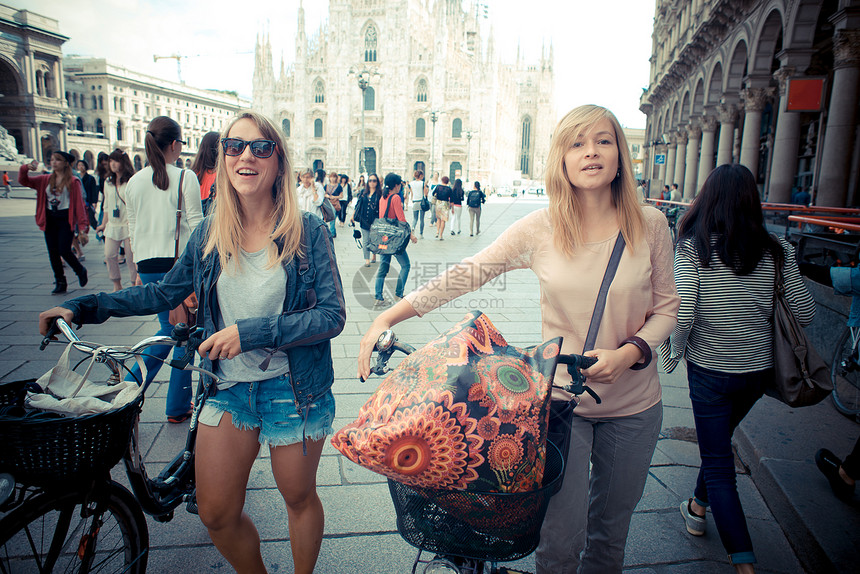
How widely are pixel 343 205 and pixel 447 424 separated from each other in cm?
1848

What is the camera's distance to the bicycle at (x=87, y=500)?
5.20 feet

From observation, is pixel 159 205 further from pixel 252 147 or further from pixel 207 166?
pixel 252 147

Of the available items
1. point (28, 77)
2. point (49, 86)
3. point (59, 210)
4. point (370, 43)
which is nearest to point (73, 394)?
point (59, 210)

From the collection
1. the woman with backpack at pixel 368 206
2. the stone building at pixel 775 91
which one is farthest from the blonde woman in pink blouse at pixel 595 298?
the stone building at pixel 775 91

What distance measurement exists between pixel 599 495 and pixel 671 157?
30864 mm

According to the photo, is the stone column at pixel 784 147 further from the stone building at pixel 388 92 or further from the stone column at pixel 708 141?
the stone building at pixel 388 92

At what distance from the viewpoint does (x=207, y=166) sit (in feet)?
14.9

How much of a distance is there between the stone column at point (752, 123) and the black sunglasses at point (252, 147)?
1543 centimetres

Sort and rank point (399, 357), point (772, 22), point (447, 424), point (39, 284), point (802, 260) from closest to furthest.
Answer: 1. point (447, 424)
2. point (399, 357)
3. point (802, 260)
4. point (39, 284)
5. point (772, 22)

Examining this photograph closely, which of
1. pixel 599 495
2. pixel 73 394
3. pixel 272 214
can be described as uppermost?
pixel 272 214

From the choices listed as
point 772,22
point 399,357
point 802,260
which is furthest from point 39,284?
point 772,22

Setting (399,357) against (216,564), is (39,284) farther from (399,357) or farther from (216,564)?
(216,564)

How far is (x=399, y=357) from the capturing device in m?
5.38

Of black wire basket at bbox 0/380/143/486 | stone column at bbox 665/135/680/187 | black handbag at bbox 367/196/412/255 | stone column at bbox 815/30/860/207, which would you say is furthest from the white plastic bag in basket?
stone column at bbox 665/135/680/187
